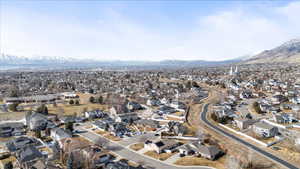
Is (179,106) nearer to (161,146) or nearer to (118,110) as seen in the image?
(118,110)

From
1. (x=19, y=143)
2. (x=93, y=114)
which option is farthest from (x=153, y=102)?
(x=19, y=143)

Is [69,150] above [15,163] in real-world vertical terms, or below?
above

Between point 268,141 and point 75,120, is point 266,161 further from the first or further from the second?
point 75,120

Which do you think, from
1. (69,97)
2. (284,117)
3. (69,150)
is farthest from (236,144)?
(69,97)

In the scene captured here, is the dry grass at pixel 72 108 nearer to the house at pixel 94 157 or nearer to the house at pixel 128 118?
the house at pixel 128 118

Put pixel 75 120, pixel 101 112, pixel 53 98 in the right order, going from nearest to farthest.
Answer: pixel 75 120 < pixel 101 112 < pixel 53 98

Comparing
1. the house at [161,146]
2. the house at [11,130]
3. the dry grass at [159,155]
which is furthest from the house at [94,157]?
the house at [11,130]

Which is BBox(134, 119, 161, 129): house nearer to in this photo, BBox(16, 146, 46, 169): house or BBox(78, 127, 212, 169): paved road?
BBox(78, 127, 212, 169): paved road
